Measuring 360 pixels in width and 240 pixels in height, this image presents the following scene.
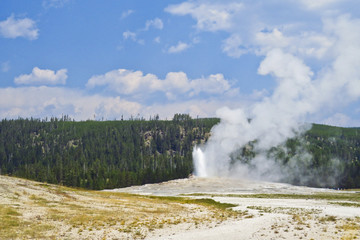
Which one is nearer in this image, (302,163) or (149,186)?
(149,186)

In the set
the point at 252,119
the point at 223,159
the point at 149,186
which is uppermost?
the point at 252,119

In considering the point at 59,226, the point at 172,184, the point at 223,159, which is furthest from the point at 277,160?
the point at 59,226

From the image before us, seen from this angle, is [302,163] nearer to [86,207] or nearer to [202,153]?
[202,153]

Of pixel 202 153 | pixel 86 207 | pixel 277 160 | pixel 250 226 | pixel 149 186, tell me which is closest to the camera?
pixel 250 226

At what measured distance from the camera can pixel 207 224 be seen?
121 ft

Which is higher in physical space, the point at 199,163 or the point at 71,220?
the point at 199,163

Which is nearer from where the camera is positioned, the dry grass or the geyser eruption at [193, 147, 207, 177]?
the dry grass

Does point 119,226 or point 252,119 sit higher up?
point 252,119

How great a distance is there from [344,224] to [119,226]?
75.2ft

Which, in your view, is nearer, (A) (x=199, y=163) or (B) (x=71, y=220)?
(B) (x=71, y=220)

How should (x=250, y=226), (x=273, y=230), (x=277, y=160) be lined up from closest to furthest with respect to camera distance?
(x=273, y=230) < (x=250, y=226) < (x=277, y=160)

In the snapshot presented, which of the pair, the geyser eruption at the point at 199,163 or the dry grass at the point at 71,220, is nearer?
the dry grass at the point at 71,220

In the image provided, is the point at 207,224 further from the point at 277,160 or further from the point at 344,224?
the point at 277,160

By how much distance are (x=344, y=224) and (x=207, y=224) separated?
45.2 ft
